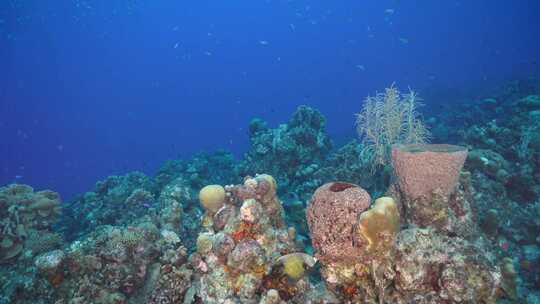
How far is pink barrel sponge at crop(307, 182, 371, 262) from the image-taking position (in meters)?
4.23

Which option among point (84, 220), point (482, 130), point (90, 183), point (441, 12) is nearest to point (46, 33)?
point (90, 183)

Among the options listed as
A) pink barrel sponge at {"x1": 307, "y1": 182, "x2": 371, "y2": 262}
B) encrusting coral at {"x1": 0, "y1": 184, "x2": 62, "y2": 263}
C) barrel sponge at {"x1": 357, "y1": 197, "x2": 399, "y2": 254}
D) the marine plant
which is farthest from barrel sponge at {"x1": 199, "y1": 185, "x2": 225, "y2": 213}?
the marine plant

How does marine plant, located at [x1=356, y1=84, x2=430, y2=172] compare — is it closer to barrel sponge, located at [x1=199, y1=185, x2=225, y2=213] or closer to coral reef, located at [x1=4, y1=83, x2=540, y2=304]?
coral reef, located at [x1=4, y1=83, x2=540, y2=304]

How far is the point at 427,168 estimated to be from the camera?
16.7 feet

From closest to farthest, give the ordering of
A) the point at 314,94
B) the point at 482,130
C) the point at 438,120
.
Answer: the point at 482,130 → the point at 438,120 → the point at 314,94

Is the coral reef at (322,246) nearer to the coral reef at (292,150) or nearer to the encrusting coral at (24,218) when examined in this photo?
the encrusting coral at (24,218)

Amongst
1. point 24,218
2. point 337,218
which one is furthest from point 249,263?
point 24,218

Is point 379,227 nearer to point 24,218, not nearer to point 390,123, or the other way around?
point 390,123

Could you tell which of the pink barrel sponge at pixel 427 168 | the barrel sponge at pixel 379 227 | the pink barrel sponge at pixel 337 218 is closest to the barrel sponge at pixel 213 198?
the pink barrel sponge at pixel 337 218

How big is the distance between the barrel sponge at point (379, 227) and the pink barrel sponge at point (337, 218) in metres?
0.13

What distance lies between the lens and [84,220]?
12398 millimetres

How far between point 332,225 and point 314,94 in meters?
101

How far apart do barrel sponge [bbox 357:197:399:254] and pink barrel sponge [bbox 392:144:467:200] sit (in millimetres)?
1287

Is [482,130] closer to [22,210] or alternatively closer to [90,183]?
[22,210]
